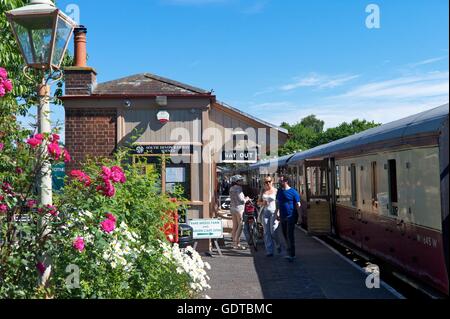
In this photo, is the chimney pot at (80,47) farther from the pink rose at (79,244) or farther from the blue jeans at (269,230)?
the pink rose at (79,244)

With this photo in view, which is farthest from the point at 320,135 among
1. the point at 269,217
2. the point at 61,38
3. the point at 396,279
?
the point at 61,38

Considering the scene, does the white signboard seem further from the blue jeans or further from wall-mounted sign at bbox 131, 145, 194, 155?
the blue jeans

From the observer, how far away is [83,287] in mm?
4961

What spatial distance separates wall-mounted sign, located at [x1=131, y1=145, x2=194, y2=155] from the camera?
12.8 m

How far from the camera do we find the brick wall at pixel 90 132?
1270 centimetres

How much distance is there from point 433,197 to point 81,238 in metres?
4.29

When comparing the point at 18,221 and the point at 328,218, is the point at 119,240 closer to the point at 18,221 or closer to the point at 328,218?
the point at 18,221

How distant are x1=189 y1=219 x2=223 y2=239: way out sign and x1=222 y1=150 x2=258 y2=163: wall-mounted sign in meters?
4.14

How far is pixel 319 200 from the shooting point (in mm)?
14398

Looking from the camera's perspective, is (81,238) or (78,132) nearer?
(81,238)

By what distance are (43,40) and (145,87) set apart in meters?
8.29

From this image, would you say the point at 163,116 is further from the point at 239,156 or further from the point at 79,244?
the point at 79,244

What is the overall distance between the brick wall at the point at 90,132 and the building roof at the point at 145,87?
0.55m

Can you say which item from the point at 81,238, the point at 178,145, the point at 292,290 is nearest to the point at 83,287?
the point at 81,238
